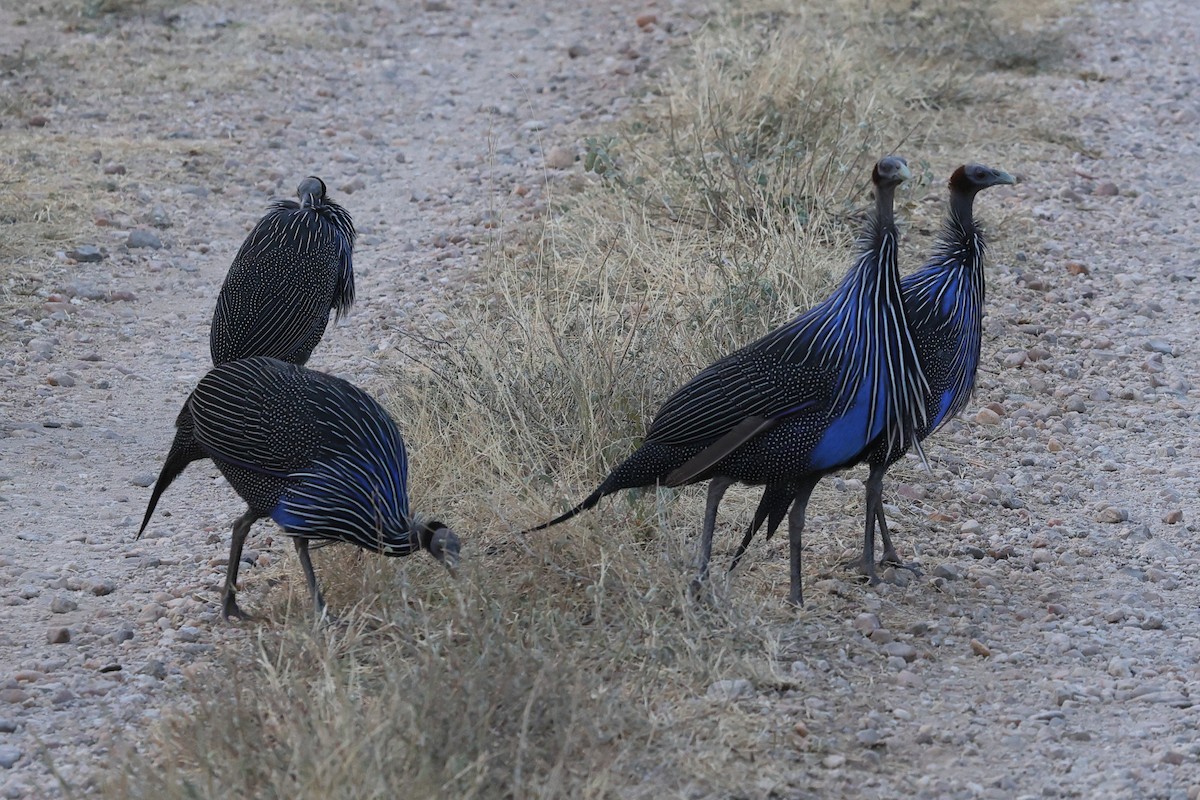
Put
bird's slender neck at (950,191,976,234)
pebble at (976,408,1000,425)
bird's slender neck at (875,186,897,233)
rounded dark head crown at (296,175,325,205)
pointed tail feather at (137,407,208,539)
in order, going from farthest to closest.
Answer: pebble at (976,408,1000,425) < rounded dark head crown at (296,175,325,205) < bird's slender neck at (950,191,976,234) < pointed tail feather at (137,407,208,539) < bird's slender neck at (875,186,897,233)

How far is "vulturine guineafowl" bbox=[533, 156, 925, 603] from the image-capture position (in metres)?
4.11

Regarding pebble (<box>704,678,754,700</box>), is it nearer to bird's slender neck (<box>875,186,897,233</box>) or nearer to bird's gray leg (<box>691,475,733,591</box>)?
bird's gray leg (<box>691,475,733,591</box>)

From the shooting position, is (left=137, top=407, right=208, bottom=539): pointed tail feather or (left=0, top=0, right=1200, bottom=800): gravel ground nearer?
(left=0, top=0, right=1200, bottom=800): gravel ground

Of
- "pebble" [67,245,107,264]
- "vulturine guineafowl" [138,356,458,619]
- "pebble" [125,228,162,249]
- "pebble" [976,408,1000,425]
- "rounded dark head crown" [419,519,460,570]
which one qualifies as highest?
"pebble" [125,228,162,249]

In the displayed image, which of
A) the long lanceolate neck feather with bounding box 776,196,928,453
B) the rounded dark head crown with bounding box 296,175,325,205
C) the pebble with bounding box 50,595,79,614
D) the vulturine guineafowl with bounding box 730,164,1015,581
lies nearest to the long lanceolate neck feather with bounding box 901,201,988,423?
the vulturine guineafowl with bounding box 730,164,1015,581

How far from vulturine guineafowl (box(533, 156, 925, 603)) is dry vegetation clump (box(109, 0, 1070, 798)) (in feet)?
0.87

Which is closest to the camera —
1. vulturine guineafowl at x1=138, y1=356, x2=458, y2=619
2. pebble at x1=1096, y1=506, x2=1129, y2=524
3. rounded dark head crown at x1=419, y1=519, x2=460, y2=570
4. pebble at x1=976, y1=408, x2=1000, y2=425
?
rounded dark head crown at x1=419, y1=519, x2=460, y2=570

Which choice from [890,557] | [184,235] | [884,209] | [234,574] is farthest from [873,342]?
[184,235]

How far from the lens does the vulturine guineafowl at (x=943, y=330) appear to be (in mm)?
4344

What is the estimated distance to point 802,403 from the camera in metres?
4.09

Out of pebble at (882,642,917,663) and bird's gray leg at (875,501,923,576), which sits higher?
bird's gray leg at (875,501,923,576)

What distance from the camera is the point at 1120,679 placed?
399 cm

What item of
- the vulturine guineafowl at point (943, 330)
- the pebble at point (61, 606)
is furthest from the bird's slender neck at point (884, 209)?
the pebble at point (61, 606)

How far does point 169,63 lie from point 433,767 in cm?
783
